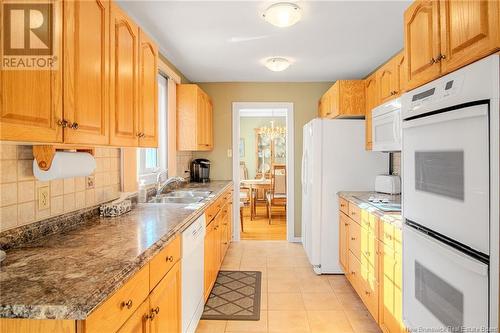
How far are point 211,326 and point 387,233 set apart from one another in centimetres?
145

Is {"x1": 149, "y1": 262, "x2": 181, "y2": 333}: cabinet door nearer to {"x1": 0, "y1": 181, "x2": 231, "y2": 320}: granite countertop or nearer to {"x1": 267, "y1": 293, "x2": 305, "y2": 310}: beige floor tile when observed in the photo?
{"x1": 0, "y1": 181, "x2": 231, "y2": 320}: granite countertop

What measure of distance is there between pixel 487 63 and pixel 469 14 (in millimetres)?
Answer: 285

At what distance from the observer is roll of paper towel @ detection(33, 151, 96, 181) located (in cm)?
145

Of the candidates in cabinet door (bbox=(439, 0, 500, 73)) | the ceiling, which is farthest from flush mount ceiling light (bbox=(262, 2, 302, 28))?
cabinet door (bbox=(439, 0, 500, 73))

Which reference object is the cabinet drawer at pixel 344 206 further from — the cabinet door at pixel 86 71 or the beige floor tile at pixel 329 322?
the cabinet door at pixel 86 71

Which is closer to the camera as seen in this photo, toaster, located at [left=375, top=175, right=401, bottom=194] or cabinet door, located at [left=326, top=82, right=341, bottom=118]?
toaster, located at [left=375, top=175, right=401, bottom=194]

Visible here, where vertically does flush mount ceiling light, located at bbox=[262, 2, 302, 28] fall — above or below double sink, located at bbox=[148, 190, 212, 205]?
above

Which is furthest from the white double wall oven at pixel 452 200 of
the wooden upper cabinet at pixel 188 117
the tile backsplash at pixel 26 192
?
the wooden upper cabinet at pixel 188 117

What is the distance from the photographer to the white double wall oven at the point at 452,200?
1.01m

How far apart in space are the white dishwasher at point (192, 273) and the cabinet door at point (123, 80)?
0.68 meters

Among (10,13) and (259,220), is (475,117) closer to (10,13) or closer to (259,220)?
(10,13)

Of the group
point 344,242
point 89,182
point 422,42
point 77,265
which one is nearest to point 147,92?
point 89,182

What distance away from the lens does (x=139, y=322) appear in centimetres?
121

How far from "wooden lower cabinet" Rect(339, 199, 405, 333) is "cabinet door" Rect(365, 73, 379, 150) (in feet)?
2.65
